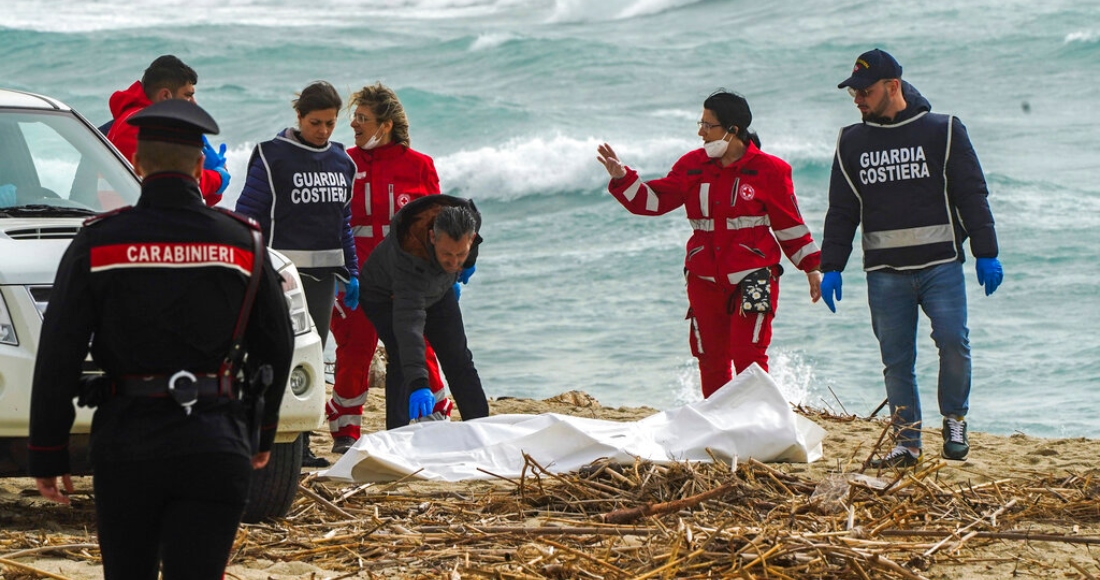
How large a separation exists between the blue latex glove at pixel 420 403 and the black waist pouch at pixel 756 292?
1619 millimetres

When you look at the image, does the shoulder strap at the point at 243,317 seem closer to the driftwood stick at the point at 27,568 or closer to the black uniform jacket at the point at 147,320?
the black uniform jacket at the point at 147,320

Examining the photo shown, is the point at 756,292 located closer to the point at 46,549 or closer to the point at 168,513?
the point at 46,549

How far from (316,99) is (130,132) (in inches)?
44.0

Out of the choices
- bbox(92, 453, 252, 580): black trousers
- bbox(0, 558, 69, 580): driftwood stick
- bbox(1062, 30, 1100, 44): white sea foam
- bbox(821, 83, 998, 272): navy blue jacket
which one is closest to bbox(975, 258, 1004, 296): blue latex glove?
bbox(821, 83, 998, 272): navy blue jacket

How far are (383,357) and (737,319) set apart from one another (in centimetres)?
395

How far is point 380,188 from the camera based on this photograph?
7.93m

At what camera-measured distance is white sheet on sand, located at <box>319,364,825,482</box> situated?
665cm

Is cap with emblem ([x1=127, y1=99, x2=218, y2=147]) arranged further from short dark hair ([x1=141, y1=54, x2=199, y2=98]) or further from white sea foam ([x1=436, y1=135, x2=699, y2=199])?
white sea foam ([x1=436, y1=135, x2=699, y2=199])

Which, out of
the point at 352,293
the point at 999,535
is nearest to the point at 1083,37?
the point at 352,293

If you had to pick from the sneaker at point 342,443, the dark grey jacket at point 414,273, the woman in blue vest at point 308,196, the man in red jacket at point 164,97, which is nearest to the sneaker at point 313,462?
the woman in blue vest at point 308,196

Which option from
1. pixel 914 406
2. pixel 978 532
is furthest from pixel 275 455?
pixel 914 406

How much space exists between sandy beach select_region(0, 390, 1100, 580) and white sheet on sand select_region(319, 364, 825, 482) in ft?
0.45

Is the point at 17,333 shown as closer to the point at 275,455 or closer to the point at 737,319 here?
the point at 275,455

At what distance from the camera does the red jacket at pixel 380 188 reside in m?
A: 7.93
